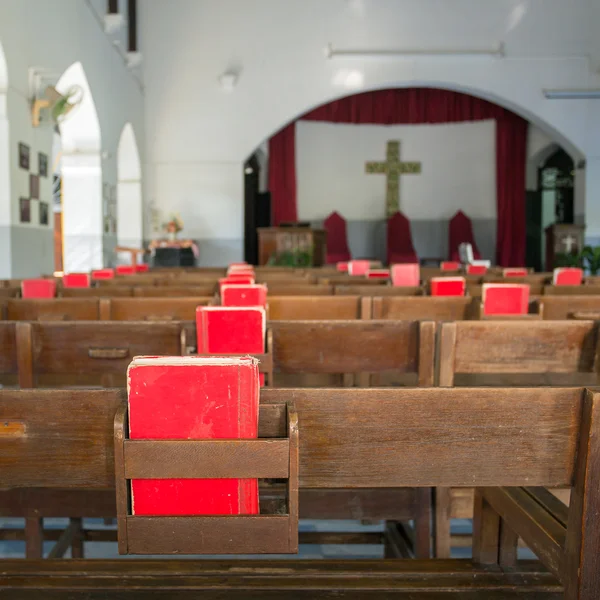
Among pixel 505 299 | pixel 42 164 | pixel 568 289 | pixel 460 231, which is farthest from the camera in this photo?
pixel 460 231

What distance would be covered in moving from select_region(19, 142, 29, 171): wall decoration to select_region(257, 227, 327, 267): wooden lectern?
4.69 metres

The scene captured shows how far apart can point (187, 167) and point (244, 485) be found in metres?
13.8

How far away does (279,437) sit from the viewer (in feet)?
3.95

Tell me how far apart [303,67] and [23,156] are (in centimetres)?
738

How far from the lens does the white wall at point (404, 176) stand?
54.2 feet

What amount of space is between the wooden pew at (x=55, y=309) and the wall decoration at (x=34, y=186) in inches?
238

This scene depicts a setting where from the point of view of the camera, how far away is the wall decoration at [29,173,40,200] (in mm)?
8742

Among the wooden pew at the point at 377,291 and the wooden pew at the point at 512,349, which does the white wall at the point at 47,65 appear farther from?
the wooden pew at the point at 512,349

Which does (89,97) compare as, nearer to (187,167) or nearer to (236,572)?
(187,167)

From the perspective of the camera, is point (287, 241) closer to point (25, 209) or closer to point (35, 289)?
point (25, 209)

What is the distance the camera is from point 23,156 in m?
8.41

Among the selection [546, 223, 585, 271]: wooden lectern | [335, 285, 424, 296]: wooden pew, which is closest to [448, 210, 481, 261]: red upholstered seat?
[546, 223, 585, 271]: wooden lectern

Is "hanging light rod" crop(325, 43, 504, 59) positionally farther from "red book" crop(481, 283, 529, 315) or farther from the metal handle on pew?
the metal handle on pew

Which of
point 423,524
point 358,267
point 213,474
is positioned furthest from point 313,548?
point 358,267
